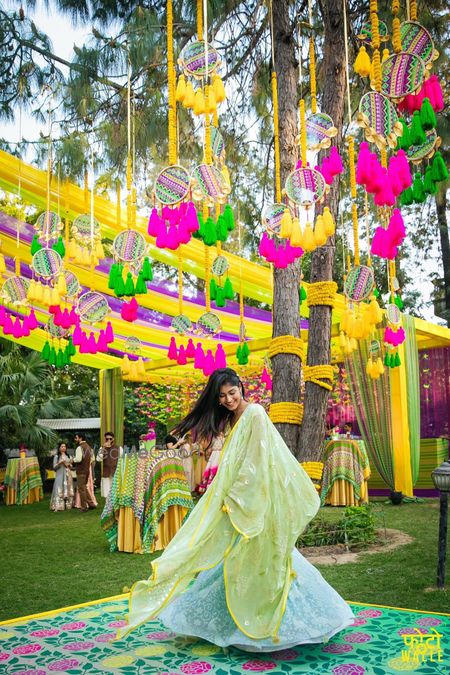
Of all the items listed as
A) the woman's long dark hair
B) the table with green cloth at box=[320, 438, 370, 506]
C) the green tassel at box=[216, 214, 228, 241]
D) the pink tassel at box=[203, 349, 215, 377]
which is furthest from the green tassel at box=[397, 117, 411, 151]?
the table with green cloth at box=[320, 438, 370, 506]

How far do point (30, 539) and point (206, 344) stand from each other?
5008 millimetres

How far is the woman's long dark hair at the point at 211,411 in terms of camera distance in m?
3.31

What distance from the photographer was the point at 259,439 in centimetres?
316

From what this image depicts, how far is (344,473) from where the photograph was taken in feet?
30.0

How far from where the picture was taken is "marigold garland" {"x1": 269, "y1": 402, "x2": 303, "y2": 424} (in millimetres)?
5172

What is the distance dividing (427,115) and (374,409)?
6792 mm

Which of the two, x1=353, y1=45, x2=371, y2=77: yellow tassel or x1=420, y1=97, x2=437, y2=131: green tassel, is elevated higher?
x1=353, y1=45, x2=371, y2=77: yellow tassel

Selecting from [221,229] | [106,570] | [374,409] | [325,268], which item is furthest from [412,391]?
[221,229]

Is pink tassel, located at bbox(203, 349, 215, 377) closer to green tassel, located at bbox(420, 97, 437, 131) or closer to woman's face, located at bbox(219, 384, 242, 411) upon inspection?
woman's face, located at bbox(219, 384, 242, 411)

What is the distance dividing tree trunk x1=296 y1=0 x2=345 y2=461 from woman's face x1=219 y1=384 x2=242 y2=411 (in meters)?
1.92

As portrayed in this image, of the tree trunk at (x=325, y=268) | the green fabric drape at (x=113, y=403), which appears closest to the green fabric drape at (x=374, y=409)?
the tree trunk at (x=325, y=268)

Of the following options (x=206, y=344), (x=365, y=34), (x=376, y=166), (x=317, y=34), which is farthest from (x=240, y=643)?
(x=206, y=344)

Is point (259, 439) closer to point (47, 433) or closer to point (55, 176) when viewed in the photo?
point (55, 176)

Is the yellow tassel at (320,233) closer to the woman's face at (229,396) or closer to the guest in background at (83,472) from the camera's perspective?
the woman's face at (229,396)
